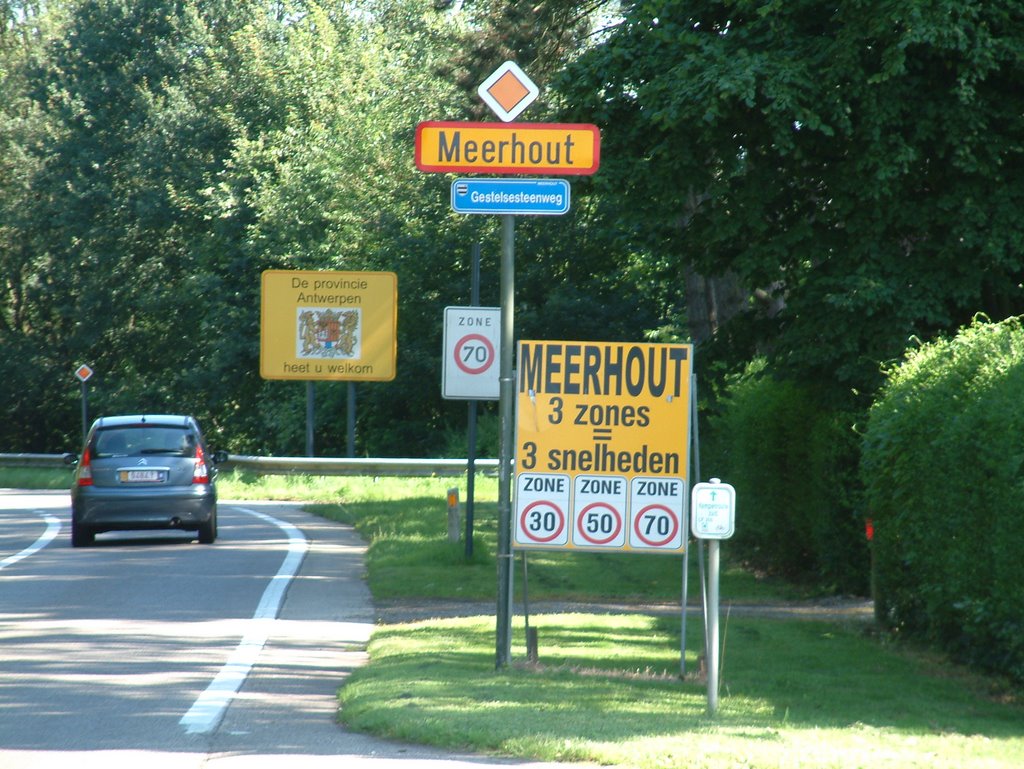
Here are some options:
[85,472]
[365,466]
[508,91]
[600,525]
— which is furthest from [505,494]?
[365,466]

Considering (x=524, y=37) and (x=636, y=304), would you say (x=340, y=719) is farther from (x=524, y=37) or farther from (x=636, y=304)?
(x=636, y=304)

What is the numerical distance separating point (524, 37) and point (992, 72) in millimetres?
9652

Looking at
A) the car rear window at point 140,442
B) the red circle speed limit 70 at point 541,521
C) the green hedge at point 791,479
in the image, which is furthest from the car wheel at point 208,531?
the red circle speed limit 70 at point 541,521

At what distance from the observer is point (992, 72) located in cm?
1456

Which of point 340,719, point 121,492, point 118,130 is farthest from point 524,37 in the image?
point 118,130

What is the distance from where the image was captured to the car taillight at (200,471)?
19.5 m

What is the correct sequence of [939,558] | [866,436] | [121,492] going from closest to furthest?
[939,558]
[866,436]
[121,492]

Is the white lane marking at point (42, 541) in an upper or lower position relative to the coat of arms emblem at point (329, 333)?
lower

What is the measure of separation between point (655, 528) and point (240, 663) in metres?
3.05

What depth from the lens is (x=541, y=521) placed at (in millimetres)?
10398

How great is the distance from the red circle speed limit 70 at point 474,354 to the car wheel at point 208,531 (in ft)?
16.4

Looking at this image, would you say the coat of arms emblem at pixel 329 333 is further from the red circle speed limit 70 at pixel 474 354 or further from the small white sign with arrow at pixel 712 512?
the small white sign with arrow at pixel 712 512

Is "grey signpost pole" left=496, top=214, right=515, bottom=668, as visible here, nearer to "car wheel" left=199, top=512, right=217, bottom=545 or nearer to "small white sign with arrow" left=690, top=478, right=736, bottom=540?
"small white sign with arrow" left=690, top=478, right=736, bottom=540

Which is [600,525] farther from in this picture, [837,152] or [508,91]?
[837,152]
